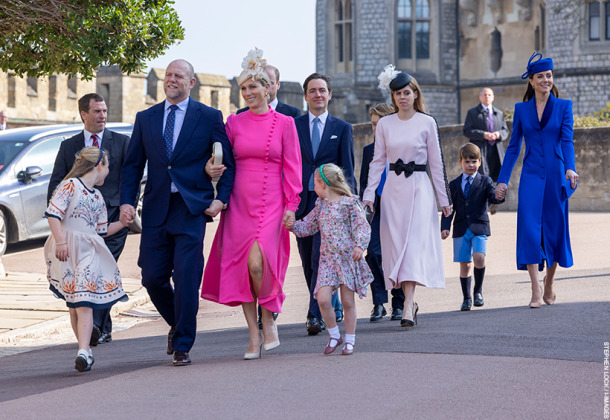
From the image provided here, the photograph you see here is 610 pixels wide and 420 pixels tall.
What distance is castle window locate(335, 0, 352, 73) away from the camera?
4578cm

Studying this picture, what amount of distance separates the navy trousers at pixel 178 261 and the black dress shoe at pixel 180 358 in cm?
3

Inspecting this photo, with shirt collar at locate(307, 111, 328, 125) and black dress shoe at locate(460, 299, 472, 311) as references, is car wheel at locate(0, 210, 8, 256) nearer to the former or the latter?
shirt collar at locate(307, 111, 328, 125)

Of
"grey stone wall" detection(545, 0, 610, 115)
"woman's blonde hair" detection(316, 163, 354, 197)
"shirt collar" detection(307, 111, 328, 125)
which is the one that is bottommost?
"woman's blonde hair" detection(316, 163, 354, 197)

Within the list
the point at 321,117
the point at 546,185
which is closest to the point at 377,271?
the point at 321,117

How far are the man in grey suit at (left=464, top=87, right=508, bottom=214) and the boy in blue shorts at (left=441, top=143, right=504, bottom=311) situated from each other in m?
5.14

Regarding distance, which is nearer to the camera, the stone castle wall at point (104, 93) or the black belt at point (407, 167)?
the black belt at point (407, 167)

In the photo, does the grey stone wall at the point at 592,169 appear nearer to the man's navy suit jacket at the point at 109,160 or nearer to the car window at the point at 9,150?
the car window at the point at 9,150

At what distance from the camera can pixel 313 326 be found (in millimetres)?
8672

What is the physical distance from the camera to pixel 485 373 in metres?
6.27

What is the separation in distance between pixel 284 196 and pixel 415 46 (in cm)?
3859

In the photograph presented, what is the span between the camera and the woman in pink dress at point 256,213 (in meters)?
7.48

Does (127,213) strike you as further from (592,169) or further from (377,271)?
(592,169)

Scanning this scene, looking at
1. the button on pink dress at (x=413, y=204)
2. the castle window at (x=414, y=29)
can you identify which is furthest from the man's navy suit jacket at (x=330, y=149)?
the castle window at (x=414, y=29)

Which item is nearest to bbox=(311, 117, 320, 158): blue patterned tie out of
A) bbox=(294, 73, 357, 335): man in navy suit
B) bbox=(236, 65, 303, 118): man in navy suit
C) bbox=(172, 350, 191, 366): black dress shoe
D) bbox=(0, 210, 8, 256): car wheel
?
bbox=(294, 73, 357, 335): man in navy suit
